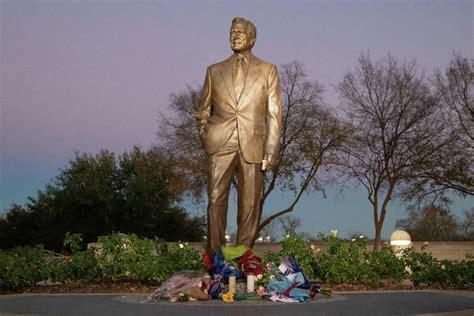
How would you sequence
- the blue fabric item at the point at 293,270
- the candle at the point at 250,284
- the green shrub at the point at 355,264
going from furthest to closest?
the green shrub at the point at 355,264
the blue fabric item at the point at 293,270
the candle at the point at 250,284

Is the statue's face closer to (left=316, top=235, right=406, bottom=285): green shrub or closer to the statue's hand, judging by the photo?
the statue's hand

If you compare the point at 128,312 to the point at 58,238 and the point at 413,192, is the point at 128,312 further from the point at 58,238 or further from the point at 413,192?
the point at 58,238

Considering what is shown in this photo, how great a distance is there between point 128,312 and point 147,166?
31.3 metres

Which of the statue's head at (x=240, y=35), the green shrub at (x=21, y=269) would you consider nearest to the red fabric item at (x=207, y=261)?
the statue's head at (x=240, y=35)

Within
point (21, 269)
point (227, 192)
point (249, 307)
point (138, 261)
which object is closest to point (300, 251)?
point (138, 261)

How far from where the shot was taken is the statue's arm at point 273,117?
12.8 metres

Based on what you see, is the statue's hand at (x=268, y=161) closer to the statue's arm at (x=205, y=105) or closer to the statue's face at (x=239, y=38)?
the statue's arm at (x=205, y=105)

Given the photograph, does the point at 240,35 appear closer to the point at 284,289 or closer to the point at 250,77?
the point at 250,77

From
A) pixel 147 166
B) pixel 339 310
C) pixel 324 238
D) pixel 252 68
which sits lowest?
pixel 339 310

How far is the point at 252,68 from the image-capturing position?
42.4 ft

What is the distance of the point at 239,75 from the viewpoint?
1291 centimetres

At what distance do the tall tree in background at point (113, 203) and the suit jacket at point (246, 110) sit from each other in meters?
25.6

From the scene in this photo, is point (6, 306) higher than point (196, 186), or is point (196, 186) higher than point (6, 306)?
point (196, 186)

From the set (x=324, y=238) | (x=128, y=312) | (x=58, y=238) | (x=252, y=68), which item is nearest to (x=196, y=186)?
(x=58, y=238)
